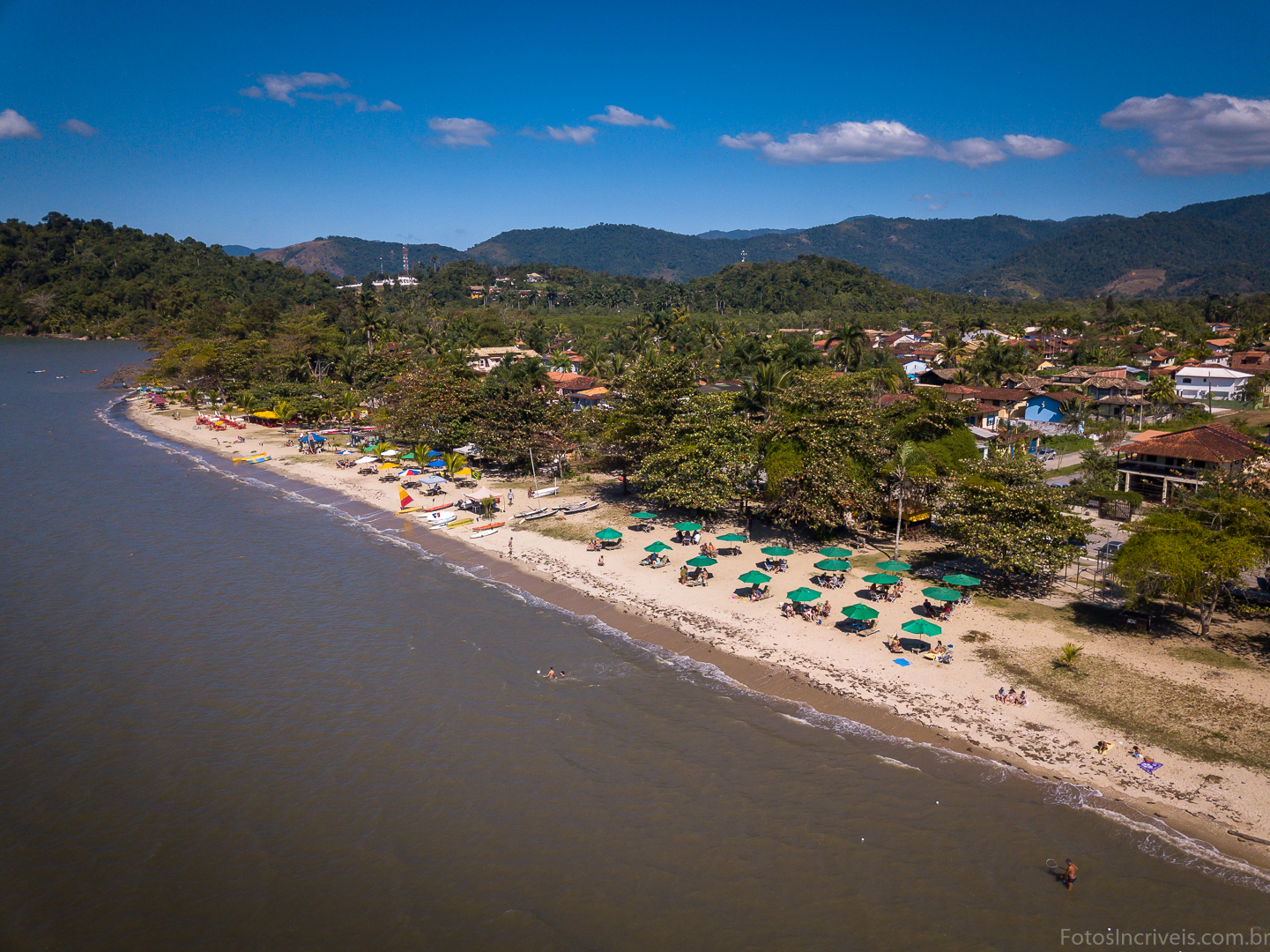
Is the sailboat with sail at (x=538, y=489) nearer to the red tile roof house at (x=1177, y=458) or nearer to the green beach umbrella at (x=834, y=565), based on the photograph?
the green beach umbrella at (x=834, y=565)

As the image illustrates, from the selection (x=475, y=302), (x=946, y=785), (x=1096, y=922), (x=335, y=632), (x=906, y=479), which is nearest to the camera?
(x=1096, y=922)

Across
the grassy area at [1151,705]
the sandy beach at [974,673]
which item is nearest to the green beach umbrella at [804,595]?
the sandy beach at [974,673]

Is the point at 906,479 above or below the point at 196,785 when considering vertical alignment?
above

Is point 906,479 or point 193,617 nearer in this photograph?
point 193,617

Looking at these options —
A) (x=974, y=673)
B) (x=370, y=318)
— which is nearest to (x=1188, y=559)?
(x=974, y=673)

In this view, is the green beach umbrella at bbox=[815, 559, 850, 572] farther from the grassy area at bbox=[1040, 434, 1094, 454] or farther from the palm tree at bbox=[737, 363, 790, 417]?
the grassy area at bbox=[1040, 434, 1094, 454]

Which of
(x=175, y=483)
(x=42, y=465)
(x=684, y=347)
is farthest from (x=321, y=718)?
(x=684, y=347)

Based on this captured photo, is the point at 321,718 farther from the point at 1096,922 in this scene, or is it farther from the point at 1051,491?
the point at 1051,491
